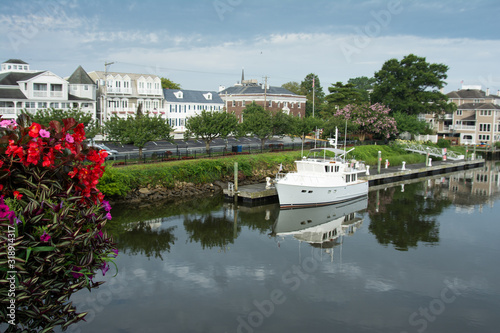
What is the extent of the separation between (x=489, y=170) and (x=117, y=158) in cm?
5049

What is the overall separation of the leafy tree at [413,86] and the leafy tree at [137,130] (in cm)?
4425

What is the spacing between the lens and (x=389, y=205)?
112ft

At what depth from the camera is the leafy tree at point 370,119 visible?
202ft

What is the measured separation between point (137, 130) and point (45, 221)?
31162 millimetres

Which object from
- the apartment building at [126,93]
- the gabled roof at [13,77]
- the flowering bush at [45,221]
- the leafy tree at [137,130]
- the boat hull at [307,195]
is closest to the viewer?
the flowering bush at [45,221]

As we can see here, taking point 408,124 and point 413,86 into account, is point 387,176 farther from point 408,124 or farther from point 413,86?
point 413,86

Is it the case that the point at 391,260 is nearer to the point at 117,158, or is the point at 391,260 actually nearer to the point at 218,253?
the point at 218,253

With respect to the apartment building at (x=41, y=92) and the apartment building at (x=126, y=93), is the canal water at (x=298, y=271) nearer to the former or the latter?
the apartment building at (x=41, y=92)

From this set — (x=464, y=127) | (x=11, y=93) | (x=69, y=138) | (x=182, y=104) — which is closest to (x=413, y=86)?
(x=464, y=127)

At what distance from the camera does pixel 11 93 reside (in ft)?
162

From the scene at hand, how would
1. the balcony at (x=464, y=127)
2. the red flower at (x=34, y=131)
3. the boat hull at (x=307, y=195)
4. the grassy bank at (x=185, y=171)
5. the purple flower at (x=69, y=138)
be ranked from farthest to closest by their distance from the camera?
the balcony at (x=464, y=127), the boat hull at (x=307, y=195), the grassy bank at (x=185, y=171), the purple flower at (x=69, y=138), the red flower at (x=34, y=131)

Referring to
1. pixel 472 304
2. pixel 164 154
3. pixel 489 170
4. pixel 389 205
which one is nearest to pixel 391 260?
pixel 472 304

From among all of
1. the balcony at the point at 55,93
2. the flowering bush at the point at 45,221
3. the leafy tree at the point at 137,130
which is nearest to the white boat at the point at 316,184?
the leafy tree at the point at 137,130

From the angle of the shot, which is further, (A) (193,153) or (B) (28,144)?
(A) (193,153)
